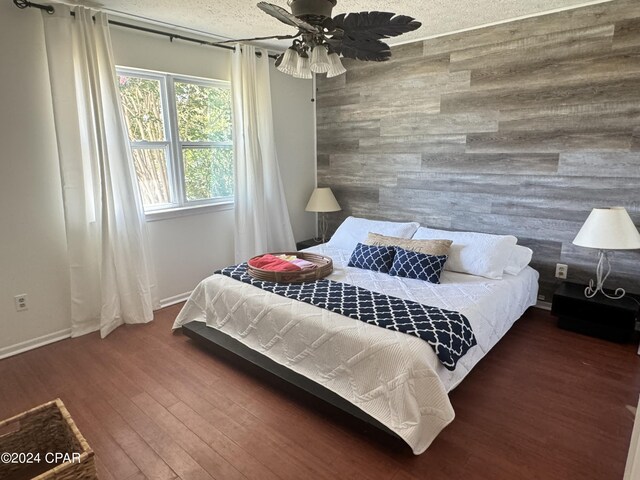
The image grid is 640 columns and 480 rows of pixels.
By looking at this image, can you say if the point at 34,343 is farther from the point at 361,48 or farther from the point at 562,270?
the point at 562,270

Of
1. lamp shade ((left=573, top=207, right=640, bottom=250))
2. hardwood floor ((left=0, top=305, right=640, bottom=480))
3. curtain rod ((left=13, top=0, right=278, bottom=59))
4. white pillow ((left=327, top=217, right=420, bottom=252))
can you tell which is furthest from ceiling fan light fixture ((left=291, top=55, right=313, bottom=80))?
lamp shade ((left=573, top=207, right=640, bottom=250))

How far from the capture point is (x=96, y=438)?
2.01 metres

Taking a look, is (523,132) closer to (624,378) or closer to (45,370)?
(624,378)

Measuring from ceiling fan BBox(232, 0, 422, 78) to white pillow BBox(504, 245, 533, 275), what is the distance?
1.93m

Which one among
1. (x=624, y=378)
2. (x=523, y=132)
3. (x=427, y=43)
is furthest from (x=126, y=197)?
(x=624, y=378)

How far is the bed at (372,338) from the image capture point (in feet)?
6.20

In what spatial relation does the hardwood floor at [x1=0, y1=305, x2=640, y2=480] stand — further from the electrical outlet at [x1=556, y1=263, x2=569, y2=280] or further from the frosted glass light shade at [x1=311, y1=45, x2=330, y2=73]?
the frosted glass light shade at [x1=311, y1=45, x2=330, y2=73]

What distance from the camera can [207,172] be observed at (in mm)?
3885

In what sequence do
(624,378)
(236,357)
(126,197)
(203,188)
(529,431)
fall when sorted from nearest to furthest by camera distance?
(529,431) < (624,378) < (236,357) < (126,197) < (203,188)

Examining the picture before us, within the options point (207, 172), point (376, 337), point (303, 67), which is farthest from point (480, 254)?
point (207, 172)

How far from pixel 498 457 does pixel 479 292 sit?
1081 millimetres

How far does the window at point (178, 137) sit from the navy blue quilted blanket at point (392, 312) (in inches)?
56.4

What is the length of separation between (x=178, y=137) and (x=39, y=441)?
2.59m

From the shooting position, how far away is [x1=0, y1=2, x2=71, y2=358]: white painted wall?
2.61 m
